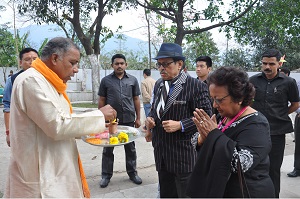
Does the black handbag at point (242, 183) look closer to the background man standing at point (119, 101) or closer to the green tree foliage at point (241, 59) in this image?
the background man standing at point (119, 101)

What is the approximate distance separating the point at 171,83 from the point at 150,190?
1.88 metres

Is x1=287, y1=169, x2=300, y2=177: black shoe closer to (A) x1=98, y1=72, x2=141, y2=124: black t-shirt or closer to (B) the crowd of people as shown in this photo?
(A) x1=98, y1=72, x2=141, y2=124: black t-shirt

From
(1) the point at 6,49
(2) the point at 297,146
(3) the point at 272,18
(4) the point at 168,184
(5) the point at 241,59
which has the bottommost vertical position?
(2) the point at 297,146

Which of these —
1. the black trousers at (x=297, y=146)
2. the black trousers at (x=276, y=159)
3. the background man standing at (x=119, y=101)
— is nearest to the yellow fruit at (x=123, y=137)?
the background man standing at (x=119, y=101)

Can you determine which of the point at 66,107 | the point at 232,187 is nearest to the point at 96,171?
the point at 66,107

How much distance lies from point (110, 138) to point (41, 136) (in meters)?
1.09

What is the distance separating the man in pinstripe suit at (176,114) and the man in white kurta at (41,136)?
3.15 ft

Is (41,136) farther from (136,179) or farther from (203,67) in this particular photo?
(203,67)

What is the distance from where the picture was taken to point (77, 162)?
207 centimetres

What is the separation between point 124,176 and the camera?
460 cm

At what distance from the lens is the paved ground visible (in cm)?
392

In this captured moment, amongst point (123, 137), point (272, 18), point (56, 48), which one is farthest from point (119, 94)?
point (272, 18)

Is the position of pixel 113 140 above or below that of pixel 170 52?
below

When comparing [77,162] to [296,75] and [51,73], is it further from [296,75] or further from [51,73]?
[296,75]
